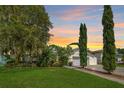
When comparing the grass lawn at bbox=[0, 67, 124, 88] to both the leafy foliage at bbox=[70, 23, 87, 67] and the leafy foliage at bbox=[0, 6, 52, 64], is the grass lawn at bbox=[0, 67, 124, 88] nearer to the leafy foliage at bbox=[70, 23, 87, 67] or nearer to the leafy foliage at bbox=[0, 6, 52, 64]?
the leafy foliage at bbox=[70, 23, 87, 67]

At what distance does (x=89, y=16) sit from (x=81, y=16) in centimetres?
84

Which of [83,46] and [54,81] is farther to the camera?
[83,46]

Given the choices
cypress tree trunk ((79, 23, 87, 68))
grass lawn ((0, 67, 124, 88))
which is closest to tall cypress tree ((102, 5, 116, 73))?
grass lawn ((0, 67, 124, 88))

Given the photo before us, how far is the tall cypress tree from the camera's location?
21.1m

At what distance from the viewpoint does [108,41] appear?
2131cm

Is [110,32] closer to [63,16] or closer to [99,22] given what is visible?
[99,22]

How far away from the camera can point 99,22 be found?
21641 mm

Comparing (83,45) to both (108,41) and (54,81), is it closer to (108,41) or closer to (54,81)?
(108,41)

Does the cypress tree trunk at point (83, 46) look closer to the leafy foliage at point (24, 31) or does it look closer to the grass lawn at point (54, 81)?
the leafy foliage at point (24, 31)

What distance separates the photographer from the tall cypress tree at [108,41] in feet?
69.3

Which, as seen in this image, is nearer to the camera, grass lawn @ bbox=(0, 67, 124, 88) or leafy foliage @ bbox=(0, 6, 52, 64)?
grass lawn @ bbox=(0, 67, 124, 88)

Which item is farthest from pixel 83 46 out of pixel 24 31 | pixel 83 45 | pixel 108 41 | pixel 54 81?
pixel 54 81

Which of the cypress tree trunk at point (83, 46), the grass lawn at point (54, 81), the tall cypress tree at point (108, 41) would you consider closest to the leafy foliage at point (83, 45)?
the cypress tree trunk at point (83, 46)
